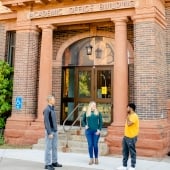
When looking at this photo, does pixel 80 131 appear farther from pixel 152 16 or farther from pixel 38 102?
pixel 152 16

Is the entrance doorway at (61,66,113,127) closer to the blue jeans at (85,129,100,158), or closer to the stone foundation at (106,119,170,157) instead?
the stone foundation at (106,119,170,157)

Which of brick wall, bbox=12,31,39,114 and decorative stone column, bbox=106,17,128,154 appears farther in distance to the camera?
brick wall, bbox=12,31,39,114

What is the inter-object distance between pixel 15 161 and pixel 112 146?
3109 mm

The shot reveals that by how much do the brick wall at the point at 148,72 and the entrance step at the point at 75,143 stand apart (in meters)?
1.55

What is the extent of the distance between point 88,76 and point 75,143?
326 centimetres

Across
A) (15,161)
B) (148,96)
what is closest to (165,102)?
(148,96)

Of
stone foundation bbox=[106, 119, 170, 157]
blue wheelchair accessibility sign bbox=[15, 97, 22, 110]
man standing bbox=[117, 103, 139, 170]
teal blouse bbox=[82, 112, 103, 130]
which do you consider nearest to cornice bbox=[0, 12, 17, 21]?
blue wheelchair accessibility sign bbox=[15, 97, 22, 110]

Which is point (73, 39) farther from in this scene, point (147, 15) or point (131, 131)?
point (131, 131)

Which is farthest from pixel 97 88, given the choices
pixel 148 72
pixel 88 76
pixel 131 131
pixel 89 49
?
pixel 131 131

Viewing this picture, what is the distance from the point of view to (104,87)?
12.3 meters

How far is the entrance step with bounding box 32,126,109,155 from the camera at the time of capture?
9852mm

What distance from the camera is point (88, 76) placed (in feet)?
41.6

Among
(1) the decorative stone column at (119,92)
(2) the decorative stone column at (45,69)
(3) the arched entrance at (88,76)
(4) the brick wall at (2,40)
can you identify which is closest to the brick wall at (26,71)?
(2) the decorative stone column at (45,69)

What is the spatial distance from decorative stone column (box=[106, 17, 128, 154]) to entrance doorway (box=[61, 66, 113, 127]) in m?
1.86
